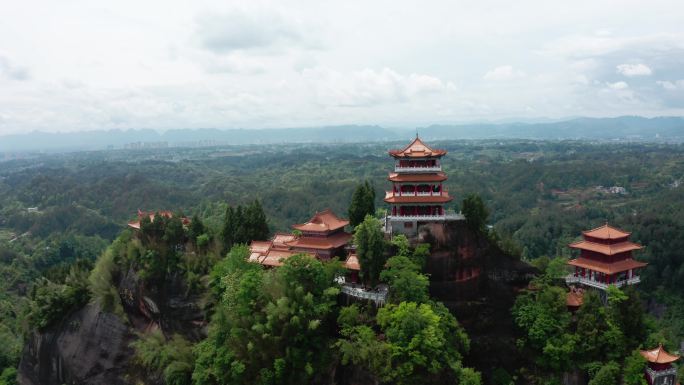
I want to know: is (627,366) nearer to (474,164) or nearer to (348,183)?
(348,183)

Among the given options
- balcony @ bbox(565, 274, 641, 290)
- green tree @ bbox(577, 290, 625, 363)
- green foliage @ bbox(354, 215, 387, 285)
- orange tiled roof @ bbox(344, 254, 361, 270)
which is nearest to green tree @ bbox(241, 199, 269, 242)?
orange tiled roof @ bbox(344, 254, 361, 270)

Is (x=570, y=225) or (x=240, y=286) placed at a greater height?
(x=240, y=286)

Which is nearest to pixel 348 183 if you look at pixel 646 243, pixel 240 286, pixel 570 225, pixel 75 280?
pixel 570 225

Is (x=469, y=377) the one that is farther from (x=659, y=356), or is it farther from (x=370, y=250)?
(x=659, y=356)

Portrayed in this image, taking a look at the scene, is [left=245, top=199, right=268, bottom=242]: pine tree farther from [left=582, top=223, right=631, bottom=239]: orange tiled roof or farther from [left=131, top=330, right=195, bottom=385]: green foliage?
[left=582, top=223, right=631, bottom=239]: orange tiled roof

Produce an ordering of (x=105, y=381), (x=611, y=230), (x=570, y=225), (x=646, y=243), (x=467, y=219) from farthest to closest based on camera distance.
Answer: (x=570, y=225) < (x=646, y=243) < (x=105, y=381) < (x=611, y=230) < (x=467, y=219)

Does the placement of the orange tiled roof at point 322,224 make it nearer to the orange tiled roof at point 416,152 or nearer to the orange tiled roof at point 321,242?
the orange tiled roof at point 321,242
